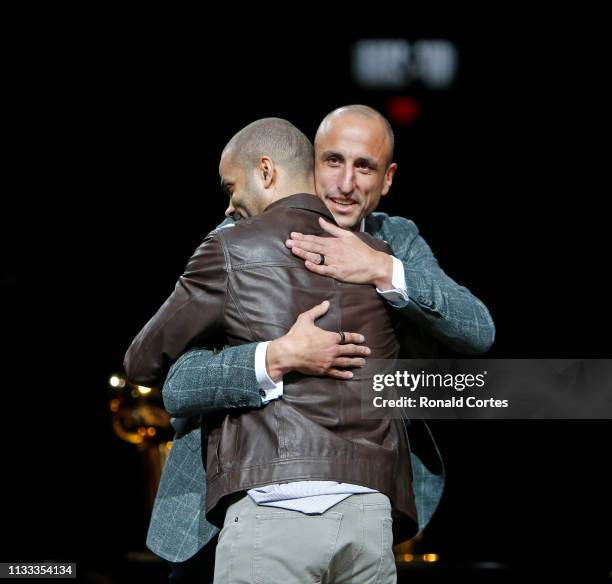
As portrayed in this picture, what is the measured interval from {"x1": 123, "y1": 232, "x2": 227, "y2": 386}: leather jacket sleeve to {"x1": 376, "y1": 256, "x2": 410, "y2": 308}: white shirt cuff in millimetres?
273

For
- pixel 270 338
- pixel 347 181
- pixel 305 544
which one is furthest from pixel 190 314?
pixel 347 181

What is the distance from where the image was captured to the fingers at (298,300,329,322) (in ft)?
5.30

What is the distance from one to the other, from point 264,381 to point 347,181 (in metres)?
0.59

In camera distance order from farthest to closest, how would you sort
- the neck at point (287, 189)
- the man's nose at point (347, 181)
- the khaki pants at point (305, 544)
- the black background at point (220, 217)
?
the black background at point (220, 217) < the man's nose at point (347, 181) < the neck at point (287, 189) < the khaki pants at point (305, 544)

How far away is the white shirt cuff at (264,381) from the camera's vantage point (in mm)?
1580

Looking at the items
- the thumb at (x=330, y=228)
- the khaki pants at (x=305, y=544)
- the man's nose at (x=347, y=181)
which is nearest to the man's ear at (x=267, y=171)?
the thumb at (x=330, y=228)

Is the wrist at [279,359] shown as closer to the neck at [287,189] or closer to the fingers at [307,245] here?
the fingers at [307,245]

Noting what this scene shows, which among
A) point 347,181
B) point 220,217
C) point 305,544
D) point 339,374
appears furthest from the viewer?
point 220,217

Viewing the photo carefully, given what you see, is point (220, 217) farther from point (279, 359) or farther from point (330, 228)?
point (279, 359)

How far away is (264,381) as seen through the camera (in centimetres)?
158

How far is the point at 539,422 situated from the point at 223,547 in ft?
6.56

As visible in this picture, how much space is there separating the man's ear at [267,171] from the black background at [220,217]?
1.65 m

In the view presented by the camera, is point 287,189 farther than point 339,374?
Yes


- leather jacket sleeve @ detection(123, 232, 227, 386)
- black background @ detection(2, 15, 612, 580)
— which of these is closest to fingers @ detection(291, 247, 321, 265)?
leather jacket sleeve @ detection(123, 232, 227, 386)
